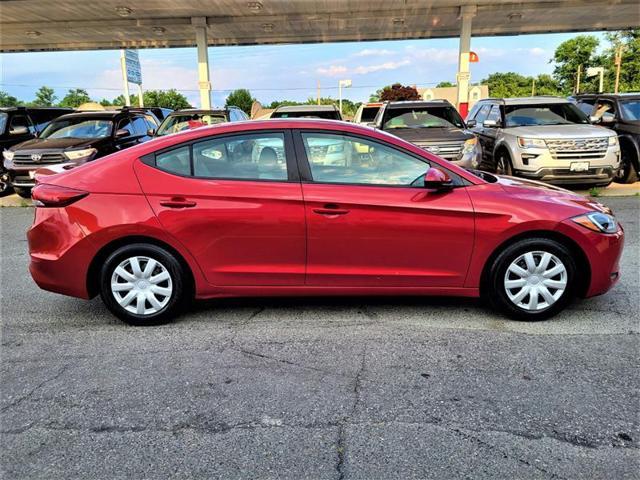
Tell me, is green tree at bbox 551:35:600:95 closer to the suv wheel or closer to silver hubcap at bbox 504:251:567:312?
the suv wheel

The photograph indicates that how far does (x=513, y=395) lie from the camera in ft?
10.3

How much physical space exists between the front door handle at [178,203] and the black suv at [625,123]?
10.4m

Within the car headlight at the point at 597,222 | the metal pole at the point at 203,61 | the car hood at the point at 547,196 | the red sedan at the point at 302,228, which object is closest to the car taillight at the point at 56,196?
the red sedan at the point at 302,228

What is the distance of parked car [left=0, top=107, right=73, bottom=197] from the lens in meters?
12.0

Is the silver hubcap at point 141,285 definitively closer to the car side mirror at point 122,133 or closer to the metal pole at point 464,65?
the car side mirror at point 122,133

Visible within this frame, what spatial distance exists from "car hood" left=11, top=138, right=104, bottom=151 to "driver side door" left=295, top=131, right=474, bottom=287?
7.85m

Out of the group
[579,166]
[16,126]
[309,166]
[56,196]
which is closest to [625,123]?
[579,166]

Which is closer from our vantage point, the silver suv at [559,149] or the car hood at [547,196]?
the car hood at [547,196]

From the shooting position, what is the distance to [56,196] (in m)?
4.16

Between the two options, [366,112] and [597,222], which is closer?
[597,222]

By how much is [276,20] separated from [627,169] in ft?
47.1

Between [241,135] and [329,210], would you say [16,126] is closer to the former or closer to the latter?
[241,135]

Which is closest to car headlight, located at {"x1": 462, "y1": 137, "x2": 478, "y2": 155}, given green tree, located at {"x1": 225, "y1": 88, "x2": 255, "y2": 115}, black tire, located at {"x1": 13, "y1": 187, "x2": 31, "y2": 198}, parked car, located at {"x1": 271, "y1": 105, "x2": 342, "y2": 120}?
parked car, located at {"x1": 271, "y1": 105, "x2": 342, "y2": 120}

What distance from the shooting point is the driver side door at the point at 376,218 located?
4059 millimetres
